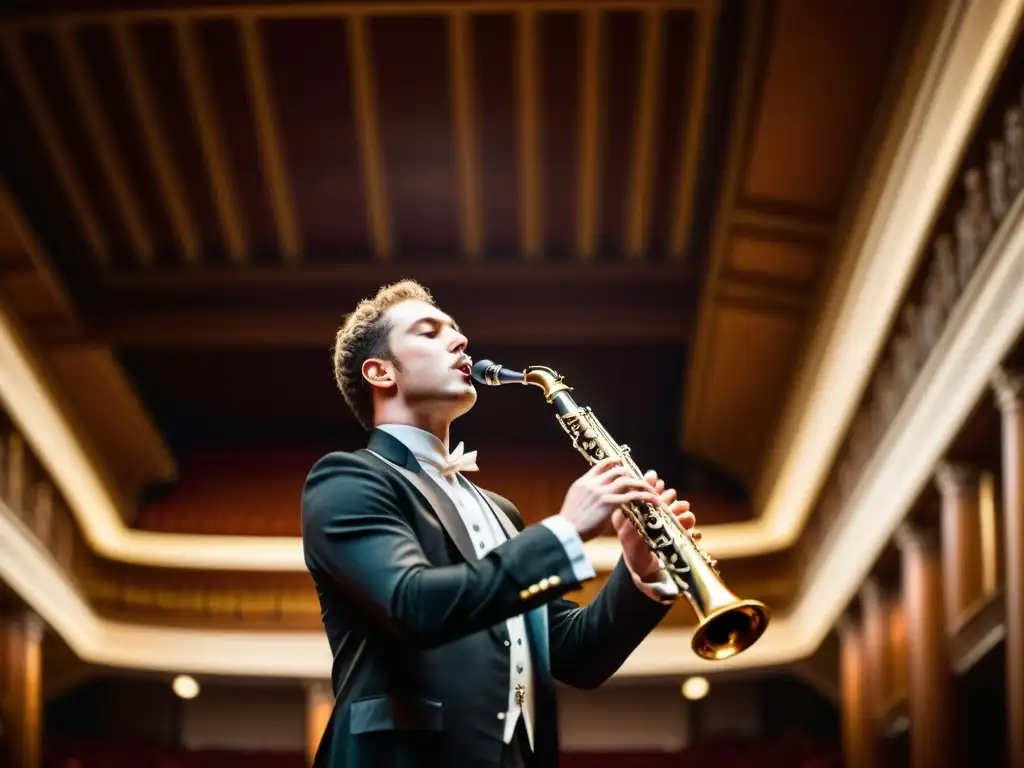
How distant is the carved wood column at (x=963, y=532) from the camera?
6715 mm

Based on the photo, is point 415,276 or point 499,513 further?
point 415,276

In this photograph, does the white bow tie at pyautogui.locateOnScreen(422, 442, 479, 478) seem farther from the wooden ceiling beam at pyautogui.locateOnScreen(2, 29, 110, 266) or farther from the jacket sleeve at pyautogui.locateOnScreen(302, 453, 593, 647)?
the wooden ceiling beam at pyautogui.locateOnScreen(2, 29, 110, 266)

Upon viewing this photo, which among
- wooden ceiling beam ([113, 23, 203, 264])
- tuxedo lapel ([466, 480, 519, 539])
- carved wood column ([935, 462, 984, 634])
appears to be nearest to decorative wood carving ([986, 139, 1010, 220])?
carved wood column ([935, 462, 984, 634])

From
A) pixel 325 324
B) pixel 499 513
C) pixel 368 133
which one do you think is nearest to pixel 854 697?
pixel 325 324

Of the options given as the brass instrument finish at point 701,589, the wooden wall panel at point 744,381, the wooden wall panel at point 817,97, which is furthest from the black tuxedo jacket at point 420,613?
the wooden wall panel at point 744,381

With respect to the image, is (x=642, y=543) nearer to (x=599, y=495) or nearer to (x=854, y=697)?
(x=599, y=495)

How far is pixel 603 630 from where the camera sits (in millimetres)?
2352

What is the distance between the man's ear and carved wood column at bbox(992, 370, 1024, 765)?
3.65 m

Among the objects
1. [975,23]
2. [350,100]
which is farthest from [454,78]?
[975,23]

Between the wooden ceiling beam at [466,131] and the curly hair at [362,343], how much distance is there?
5.59 m

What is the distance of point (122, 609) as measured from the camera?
1048 cm

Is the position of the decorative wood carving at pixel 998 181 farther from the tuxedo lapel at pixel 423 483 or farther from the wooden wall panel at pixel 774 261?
the tuxedo lapel at pixel 423 483

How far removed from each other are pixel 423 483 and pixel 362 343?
0.29 metres

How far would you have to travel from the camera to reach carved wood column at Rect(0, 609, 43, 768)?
8.95 metres
